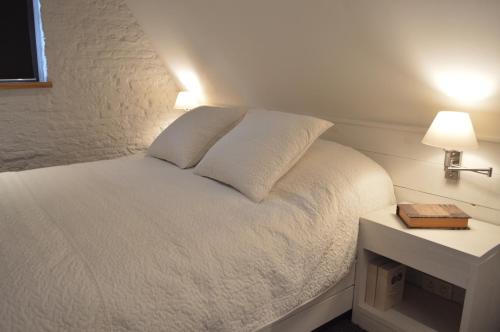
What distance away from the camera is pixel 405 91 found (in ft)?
6.45

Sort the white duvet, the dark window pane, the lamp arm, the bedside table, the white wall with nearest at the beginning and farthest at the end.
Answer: the white duvet → the bedside table → the white wall → the lamp arm → the dark window pane

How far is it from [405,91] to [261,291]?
1185mm

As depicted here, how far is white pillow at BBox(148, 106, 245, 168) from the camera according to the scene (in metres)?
2.37

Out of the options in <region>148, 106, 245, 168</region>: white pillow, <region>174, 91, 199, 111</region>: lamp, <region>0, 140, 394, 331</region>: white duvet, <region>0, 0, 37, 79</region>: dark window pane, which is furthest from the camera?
<region>174, 91, 199, 111</region>: lamp

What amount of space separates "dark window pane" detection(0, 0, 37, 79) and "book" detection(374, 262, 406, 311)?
110 inches

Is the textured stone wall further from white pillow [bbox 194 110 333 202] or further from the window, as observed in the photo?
white pillow [bbox 194 110 333 202]

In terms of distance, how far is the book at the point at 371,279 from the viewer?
187cm

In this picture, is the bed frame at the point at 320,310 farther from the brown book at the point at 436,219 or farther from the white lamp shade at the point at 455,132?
the white lamp shade at the point at 455,132

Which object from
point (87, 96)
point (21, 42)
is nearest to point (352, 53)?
point (87, 96)

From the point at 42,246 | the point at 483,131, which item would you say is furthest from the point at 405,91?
the point at 42,246

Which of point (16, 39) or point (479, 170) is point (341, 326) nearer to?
point (479, 170)

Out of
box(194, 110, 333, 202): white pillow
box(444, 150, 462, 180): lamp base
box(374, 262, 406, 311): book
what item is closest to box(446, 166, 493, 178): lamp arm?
box(444, 150, 462, 180): lamp base

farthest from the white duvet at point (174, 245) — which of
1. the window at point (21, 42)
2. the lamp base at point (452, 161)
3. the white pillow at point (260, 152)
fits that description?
the window at point (21, 42)

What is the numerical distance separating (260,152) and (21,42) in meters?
2.21
